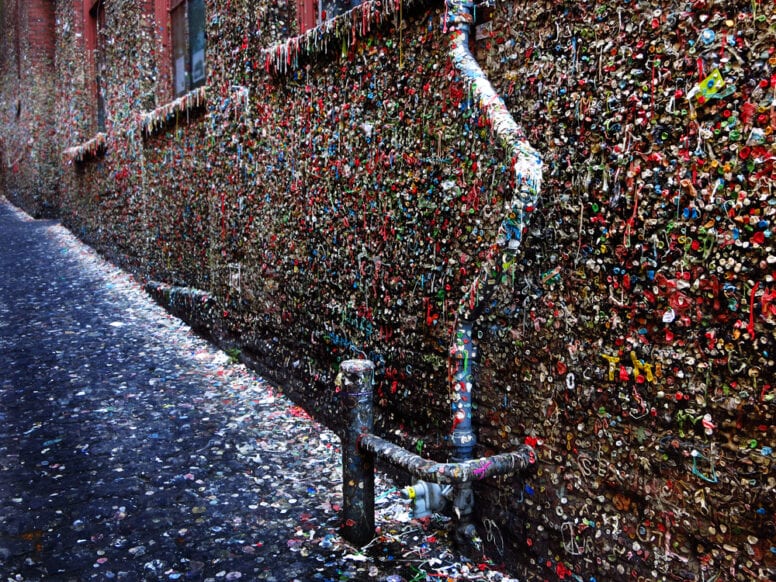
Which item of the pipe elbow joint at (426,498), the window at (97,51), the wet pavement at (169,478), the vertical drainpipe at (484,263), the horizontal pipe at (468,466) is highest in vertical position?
the window at (97,51)

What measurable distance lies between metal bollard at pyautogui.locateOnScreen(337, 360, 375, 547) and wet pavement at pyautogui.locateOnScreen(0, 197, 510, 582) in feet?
0.29

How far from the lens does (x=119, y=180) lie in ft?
28.0

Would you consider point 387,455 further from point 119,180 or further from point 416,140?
point 119,180

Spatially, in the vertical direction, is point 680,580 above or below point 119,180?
below

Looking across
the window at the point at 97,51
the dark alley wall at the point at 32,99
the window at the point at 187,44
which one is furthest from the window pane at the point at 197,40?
the dark alley wall at the point at 32,99

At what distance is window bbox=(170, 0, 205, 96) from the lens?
6488mm

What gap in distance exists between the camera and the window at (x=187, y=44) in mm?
6488

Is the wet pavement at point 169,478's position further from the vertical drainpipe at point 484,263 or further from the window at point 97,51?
the window at point 97,51

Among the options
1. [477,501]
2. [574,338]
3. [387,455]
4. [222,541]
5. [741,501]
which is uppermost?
[574,338]

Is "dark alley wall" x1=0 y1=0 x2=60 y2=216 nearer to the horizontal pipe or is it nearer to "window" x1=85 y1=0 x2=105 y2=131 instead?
"window" x1=85 y1=0 x2=105 y2=131

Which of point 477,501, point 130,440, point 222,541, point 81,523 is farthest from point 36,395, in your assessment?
point 477,501

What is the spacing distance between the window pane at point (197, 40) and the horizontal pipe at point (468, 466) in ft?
17.3

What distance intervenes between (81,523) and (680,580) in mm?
2543

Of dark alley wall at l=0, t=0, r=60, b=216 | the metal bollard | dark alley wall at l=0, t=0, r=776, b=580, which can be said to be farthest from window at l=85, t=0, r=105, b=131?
the metal bollard
